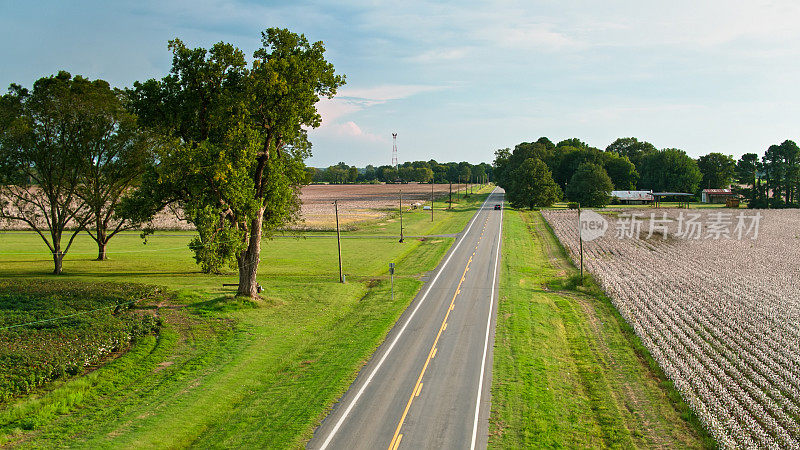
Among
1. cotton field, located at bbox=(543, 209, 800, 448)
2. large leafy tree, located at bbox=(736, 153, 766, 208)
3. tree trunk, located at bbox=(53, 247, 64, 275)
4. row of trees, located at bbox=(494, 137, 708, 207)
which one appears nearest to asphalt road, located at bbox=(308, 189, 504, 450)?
cotton field, located at bbox=(543, 209, 800, 448)

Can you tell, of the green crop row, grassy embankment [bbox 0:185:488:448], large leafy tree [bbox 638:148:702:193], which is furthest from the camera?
large leafy tree [bbox 638:148:702:193]

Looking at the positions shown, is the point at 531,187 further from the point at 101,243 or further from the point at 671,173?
the point at 101,243

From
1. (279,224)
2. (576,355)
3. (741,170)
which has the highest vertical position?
(741,170)

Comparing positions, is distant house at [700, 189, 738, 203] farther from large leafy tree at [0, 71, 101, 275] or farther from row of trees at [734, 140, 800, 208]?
large leafy tree at [0, 71, 101, 275]

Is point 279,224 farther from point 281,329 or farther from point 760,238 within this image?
point 760,238

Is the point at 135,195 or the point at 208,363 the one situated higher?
the point at 135,195

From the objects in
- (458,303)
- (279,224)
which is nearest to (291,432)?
(458,303)
